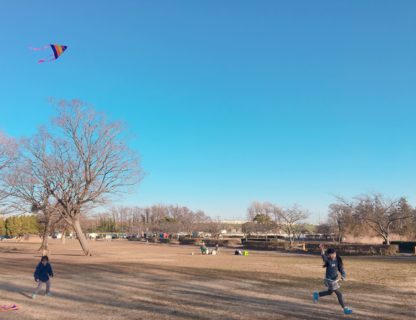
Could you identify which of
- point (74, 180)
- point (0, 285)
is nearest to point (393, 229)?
point (74, 180)

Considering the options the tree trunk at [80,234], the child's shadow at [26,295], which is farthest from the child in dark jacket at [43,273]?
the tree trunk at [80,234]

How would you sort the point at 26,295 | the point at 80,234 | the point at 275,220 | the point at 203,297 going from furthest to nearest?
the point at 275,220, the point at 80,234, the point at 26,295, the point at 203,297

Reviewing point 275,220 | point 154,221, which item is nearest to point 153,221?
→ point 154,221

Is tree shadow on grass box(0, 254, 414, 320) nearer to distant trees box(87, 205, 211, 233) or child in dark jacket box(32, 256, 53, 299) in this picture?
child in dark jacket box(32, 256, 53, 299)

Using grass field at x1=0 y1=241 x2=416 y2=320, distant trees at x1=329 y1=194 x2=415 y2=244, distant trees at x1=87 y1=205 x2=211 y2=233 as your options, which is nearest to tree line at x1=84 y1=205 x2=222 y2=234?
distant trees at x1=87 y1=205 x2=211 y2=233

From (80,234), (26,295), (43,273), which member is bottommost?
(26,295)

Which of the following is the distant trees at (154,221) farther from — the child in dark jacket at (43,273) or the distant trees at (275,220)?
the child in dark jacket at (43,273)

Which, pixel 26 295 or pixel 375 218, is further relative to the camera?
pixel 375 218

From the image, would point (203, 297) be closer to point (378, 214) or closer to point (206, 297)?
point (206, 297)

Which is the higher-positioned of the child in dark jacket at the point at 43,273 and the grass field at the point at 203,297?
the child in dark jacket at the point at 43,273

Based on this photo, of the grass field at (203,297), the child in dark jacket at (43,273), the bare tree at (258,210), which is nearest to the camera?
the grass field at (203,297)

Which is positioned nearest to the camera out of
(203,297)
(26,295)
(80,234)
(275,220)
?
(203,297)

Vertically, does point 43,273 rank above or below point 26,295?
above

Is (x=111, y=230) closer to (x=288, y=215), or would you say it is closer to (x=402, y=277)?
(x=288, y=215)
